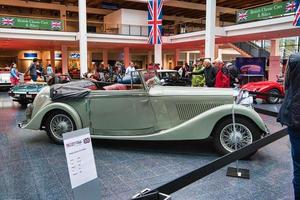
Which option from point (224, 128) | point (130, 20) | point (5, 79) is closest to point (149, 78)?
point (224, 128)

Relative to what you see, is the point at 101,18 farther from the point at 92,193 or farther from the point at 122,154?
the point at 92,193

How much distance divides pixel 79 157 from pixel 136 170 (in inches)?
77.2

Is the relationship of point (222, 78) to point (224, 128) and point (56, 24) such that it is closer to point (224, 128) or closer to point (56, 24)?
point (224, 128)

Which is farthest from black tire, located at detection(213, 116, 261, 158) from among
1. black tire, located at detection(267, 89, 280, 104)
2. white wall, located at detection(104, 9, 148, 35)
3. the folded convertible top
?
white wall, located at detection(104, 9, 148, 35)

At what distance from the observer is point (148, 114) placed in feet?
15.5

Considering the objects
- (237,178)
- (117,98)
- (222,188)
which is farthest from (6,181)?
(237,178)

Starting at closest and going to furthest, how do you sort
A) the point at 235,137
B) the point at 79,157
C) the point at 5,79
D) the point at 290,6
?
the point at 79,157 → the point at 235,137 → the point at 290,6 → the point at 5,79

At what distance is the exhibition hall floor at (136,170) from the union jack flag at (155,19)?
1425 centimetres

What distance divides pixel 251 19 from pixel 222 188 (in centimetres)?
1388

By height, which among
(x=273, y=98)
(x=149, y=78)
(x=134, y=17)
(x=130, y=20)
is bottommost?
(x=273, y=98)

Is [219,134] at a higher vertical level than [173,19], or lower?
lower

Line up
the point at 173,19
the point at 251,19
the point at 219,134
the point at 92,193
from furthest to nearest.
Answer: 1. the point at 173,19
2. the point at 251,19
3. the point at 219,134
4. the point at 92,193

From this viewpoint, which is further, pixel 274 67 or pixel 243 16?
pixel 243 16

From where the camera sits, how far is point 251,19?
50.0ft
